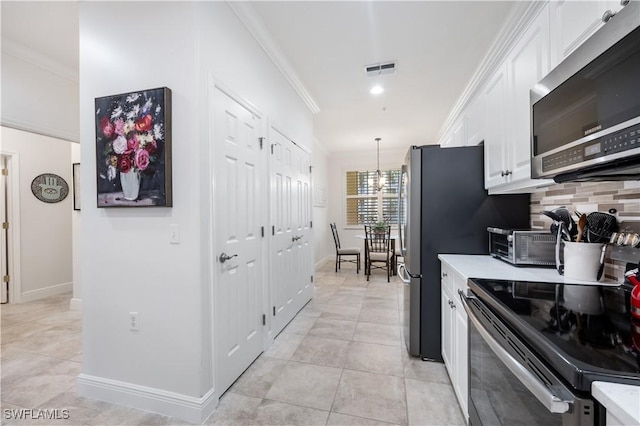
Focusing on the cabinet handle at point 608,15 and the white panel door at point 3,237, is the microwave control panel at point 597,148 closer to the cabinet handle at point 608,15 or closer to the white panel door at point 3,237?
the cabinet handle at point 608,15

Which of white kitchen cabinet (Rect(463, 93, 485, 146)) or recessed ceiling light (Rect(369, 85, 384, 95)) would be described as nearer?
white kitchen cabinet (Rect(463, 93, 485, 146))

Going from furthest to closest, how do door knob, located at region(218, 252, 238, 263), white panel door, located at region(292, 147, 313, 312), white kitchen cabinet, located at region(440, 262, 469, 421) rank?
white panel door, located at region(292, 147, 313, 312) < door knob, located at region(218, 252, 238, 263) < white kitchen cabinet, located at region(440, 262, 469, 421)

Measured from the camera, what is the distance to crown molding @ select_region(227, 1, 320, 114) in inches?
78.9

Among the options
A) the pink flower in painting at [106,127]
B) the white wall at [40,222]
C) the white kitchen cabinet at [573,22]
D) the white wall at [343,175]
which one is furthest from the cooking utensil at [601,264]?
the white wall at [40,222]

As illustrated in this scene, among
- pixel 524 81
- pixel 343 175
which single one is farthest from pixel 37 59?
pixel 343 175

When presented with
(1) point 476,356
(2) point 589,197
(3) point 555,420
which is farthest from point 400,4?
(3) point 555,420

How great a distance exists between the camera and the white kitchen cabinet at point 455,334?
5.09 ft

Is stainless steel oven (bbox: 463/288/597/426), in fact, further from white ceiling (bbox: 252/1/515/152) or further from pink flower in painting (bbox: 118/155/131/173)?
white ceiling (bbox: 252/1/515/152)

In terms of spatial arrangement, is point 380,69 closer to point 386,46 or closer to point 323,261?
point 386,46

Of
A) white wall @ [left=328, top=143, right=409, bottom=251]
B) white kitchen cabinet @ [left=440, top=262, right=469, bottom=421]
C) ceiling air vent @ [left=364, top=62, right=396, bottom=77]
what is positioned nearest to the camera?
white kitchen cabinet @ [left=440, top=262, right=469, bottom=421]

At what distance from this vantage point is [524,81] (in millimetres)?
1782

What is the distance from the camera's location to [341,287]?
4523 mm

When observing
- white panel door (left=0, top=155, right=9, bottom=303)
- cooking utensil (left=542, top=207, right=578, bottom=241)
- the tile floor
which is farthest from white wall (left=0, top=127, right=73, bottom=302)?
cooking utensil (left=542, top=207, right=578, bottom=241)

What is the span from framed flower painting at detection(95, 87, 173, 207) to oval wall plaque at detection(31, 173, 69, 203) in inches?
142
